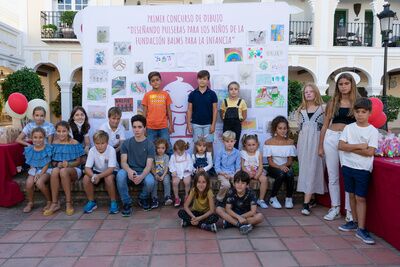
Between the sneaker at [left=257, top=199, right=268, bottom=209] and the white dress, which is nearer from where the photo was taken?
the white dress

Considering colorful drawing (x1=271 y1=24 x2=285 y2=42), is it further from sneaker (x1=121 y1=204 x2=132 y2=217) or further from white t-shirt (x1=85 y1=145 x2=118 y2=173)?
sneaker (x1=121 y1=204 x2=132 y2=217)

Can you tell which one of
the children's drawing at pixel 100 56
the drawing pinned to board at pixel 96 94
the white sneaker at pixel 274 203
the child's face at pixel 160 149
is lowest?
the white sneaker at pixel 274 203

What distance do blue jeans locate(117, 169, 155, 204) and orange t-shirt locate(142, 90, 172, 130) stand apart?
1.03m

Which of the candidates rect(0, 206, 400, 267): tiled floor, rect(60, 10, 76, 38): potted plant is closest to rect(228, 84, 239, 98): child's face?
rect(0, 206, 400, 267): tiled floor

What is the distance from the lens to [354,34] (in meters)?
15.9

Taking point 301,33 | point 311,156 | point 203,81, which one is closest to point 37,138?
point 203,81

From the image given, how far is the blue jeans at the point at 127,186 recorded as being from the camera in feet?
14.6

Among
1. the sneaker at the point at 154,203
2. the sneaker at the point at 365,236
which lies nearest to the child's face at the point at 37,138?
the sneaker at the point at 154,203

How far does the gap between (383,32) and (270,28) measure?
515 cm

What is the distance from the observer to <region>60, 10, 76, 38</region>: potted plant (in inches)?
575

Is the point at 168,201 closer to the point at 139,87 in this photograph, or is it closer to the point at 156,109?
the point at 156,109

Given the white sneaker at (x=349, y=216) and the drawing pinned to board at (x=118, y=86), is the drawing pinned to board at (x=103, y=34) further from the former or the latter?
the white sneaker at (x=349, y=216)

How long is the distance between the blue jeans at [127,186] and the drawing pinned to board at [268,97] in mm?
2205

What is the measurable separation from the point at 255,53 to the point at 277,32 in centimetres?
47
